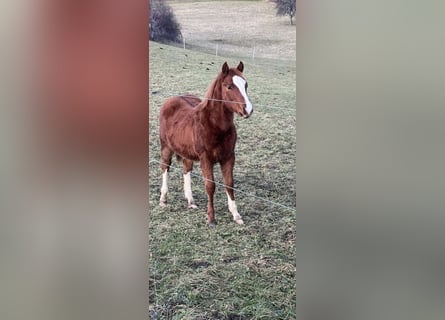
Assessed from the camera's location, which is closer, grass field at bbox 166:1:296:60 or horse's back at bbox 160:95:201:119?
grass field at bbox 166:1:296:60

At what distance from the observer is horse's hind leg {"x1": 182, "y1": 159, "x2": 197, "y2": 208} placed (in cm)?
208

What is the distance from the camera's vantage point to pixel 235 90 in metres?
2.05

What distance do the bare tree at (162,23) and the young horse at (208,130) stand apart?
0.90ft

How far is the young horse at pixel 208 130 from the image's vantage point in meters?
2.05

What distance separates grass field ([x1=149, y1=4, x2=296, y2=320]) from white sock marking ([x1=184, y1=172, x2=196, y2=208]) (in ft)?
0.07

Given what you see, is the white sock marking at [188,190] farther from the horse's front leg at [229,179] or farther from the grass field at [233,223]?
the horse's front leg at [229,179]

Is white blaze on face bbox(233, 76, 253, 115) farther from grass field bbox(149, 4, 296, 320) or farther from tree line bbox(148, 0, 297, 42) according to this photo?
tree line bbox(148, 0, 297, 42)

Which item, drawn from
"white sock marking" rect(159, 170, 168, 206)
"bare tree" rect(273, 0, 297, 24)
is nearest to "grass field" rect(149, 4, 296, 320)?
"white sock marking" rect(159, 170, 168, 206)

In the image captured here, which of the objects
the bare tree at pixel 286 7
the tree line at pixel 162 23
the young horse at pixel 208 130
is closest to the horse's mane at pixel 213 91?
the young horse at pixel 208 130

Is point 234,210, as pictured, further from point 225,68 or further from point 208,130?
point 225,68

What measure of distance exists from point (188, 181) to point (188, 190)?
41 mm
